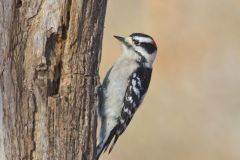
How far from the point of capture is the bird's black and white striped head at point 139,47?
23.9 feet

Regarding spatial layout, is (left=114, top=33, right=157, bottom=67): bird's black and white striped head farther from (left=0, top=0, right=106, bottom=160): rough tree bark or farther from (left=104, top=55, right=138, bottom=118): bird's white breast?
(left=0, top=0, right=106, bottom=160): rough tree bark

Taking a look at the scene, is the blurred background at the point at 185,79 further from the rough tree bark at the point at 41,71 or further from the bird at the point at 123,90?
the rough tree bark at the point at 41,71

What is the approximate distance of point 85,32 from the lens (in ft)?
18.4

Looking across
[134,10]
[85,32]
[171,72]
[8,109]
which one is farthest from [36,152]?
[134,10]

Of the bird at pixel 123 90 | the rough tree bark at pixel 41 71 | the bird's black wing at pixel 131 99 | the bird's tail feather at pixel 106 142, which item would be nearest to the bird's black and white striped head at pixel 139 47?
the bird at pixel 123 90

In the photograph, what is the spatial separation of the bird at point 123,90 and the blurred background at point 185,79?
4038 mm

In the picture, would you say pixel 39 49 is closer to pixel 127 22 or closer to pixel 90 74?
pixel 90 74

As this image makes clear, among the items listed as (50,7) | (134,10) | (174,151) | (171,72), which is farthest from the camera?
(134,10)

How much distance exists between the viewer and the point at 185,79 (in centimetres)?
1237

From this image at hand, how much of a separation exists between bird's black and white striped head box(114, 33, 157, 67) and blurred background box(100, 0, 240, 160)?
3.98 metres

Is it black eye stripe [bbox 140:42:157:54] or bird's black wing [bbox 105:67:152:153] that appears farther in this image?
black eye stripe [bbox 140:42:157:54]

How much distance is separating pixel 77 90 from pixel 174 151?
5728mm

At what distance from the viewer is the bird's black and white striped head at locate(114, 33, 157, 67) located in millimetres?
7297

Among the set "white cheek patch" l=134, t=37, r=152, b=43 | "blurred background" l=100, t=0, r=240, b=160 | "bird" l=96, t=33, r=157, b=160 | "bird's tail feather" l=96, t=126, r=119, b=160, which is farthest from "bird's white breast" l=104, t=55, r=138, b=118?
"blurred background" l=100, t=0, r=240, b=160
